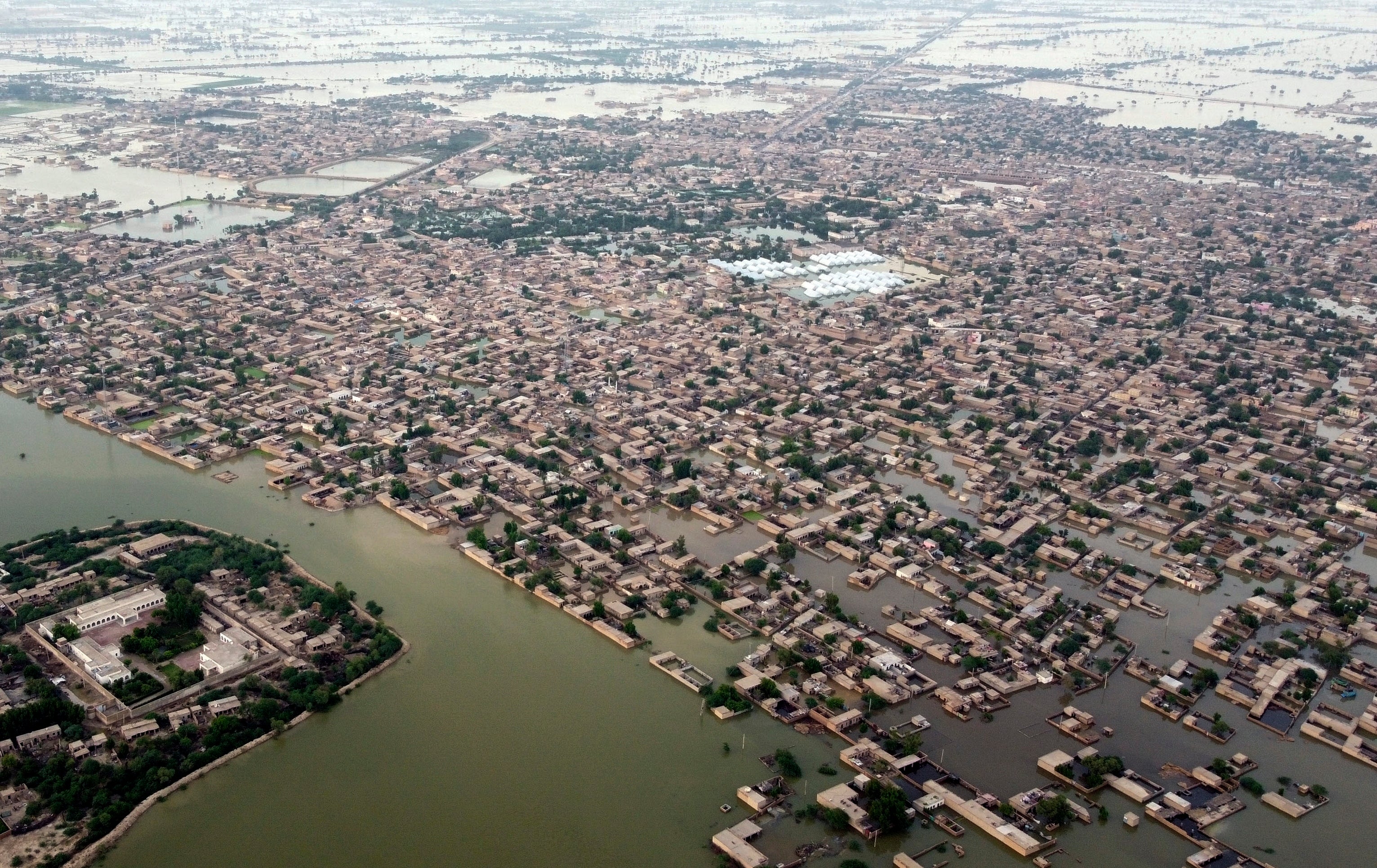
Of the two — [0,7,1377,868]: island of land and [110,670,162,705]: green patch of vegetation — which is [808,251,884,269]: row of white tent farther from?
[110,670,162,705]: green patch of vegetation

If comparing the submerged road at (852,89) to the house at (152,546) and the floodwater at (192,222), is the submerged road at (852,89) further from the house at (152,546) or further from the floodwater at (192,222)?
the house at (152,546)

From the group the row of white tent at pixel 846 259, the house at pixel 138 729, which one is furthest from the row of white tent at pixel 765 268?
the house at pixel 138 729

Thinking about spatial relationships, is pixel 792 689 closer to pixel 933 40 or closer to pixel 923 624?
pixel 923 624

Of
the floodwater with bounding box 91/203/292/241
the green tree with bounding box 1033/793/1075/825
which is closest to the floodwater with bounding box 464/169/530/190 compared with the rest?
the floodwater with bounding box 91/203/292/241

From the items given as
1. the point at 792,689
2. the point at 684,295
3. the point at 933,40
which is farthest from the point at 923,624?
the point at 933,40

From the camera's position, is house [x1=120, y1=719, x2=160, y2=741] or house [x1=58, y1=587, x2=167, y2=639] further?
house [x1=58, y1=587, x2=167, y2=639]

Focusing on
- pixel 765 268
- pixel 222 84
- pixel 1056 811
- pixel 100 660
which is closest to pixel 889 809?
pixel 1056 811

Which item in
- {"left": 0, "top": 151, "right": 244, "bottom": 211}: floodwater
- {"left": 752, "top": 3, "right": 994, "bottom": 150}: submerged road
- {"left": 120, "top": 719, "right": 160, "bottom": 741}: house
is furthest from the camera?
{"left": 752, "top": 3, "right": 994, "bottom": 150}: submerged road
